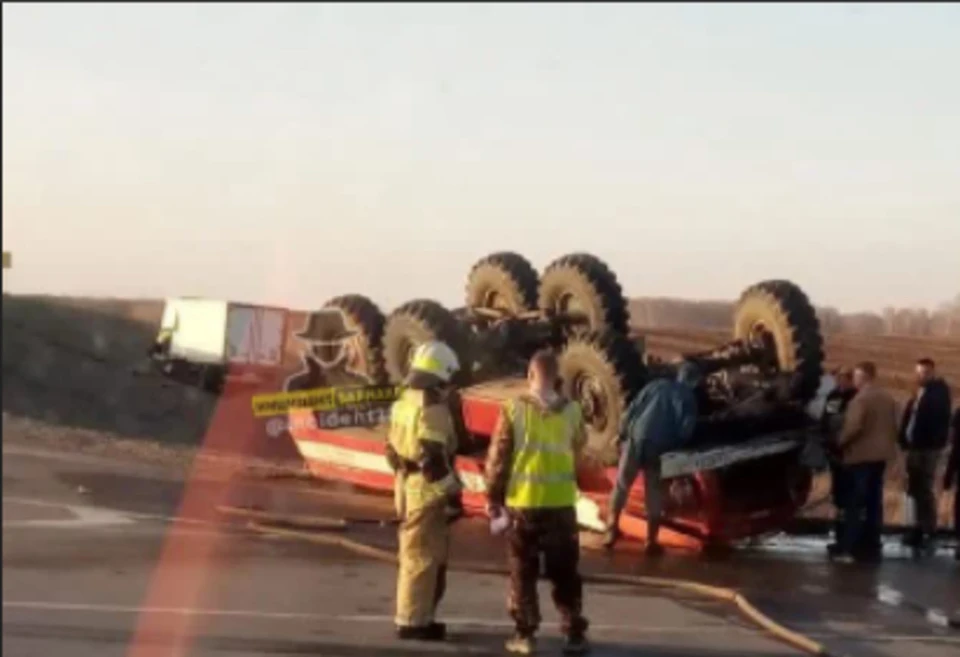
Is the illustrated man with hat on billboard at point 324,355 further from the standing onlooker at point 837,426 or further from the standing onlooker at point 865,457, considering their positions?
the standing onlooker at point 865,457

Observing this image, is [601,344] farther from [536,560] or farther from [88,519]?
[536,560]

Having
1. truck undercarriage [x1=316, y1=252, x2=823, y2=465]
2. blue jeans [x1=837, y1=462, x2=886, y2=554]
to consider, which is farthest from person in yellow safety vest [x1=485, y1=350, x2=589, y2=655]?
blue jeans [x1=837, y1=462, x2=886, y2=554]

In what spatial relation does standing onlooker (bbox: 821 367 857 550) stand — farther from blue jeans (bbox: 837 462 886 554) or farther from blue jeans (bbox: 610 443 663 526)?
blue jeans (bbox: 610 443 663 526)

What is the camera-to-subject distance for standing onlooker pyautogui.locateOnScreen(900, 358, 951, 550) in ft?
39.3

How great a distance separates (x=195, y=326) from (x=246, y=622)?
34.8ft

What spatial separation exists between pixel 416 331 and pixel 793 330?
3.36 m

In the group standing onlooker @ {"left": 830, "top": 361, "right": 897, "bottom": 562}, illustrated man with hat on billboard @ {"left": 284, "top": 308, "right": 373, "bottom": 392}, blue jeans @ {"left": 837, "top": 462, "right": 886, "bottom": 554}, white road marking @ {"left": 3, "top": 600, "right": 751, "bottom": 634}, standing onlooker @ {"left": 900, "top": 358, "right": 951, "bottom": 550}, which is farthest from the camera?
illustrated man with hat on billboard @ {"left": 284, "top": 308, "right": 373, "bottom": 392}

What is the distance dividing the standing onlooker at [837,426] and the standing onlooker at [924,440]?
1.99ft

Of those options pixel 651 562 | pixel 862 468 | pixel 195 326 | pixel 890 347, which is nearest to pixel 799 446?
pixel 862 468

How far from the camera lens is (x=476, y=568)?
10.2 m

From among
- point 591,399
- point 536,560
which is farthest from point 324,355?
point 536,560

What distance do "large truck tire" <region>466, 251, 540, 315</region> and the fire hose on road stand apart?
283 centimetres

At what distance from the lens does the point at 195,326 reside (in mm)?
18281

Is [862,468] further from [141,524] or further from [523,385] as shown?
[141,524]
